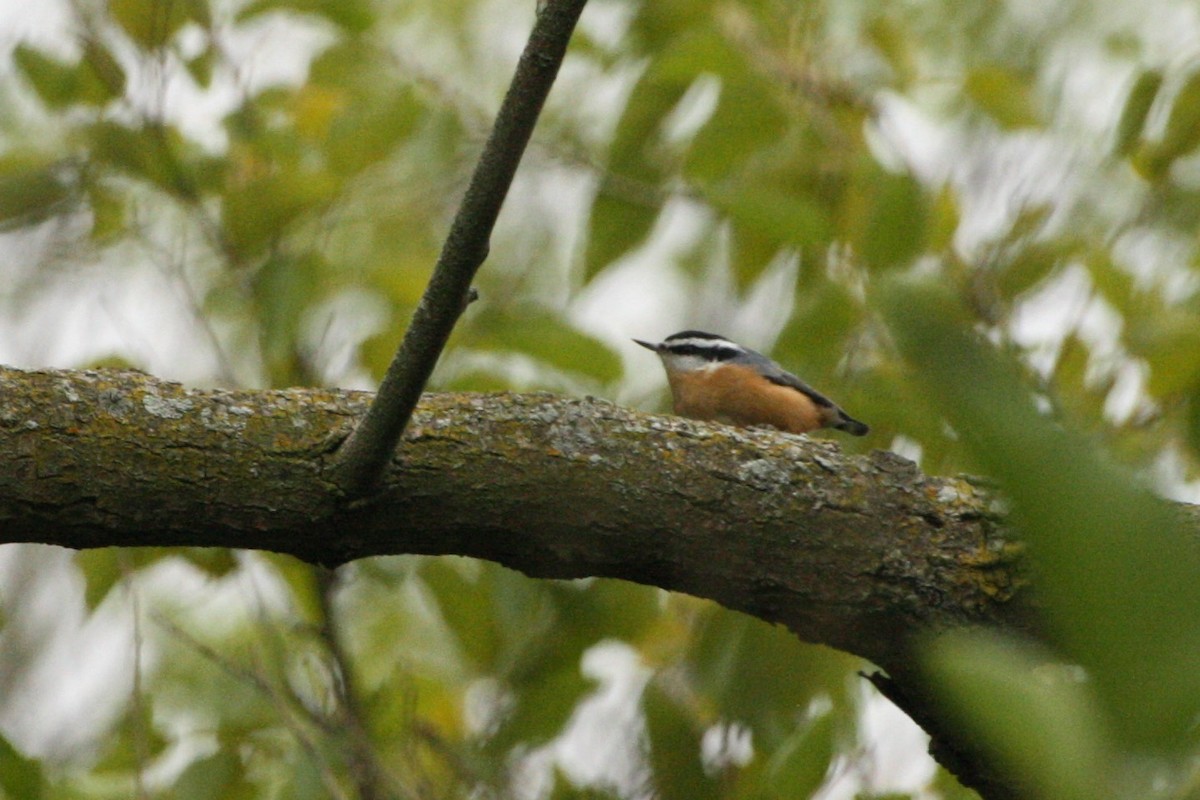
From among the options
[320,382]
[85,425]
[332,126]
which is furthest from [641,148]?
[85,425]

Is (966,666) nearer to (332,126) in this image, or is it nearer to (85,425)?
(85,425)

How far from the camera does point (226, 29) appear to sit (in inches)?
139

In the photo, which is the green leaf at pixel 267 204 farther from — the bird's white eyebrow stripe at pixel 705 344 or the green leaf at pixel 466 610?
the bird's white eyebrow stripe at pixel 705 344

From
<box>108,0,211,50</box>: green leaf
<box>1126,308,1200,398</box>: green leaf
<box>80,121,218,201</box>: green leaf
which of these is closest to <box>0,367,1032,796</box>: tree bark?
<box>1126,308,1200,398</box>: green leaf

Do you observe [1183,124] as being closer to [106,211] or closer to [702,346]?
[702,346]

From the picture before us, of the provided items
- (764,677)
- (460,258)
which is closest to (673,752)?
(764,677)

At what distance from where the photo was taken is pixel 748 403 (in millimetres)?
4523

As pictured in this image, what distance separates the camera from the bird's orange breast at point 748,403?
450 centimetres

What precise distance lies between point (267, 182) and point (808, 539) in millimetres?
1578

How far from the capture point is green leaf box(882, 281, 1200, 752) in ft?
1.62

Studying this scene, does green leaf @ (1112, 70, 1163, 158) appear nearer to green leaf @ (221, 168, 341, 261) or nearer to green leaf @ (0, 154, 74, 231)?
green leaf @ (221, 168, 341, 261)

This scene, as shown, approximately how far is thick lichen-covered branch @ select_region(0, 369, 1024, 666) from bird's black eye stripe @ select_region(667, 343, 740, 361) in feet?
6.71

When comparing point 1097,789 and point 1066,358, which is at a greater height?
point 1066,358

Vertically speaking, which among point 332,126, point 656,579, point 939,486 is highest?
point 332,126
